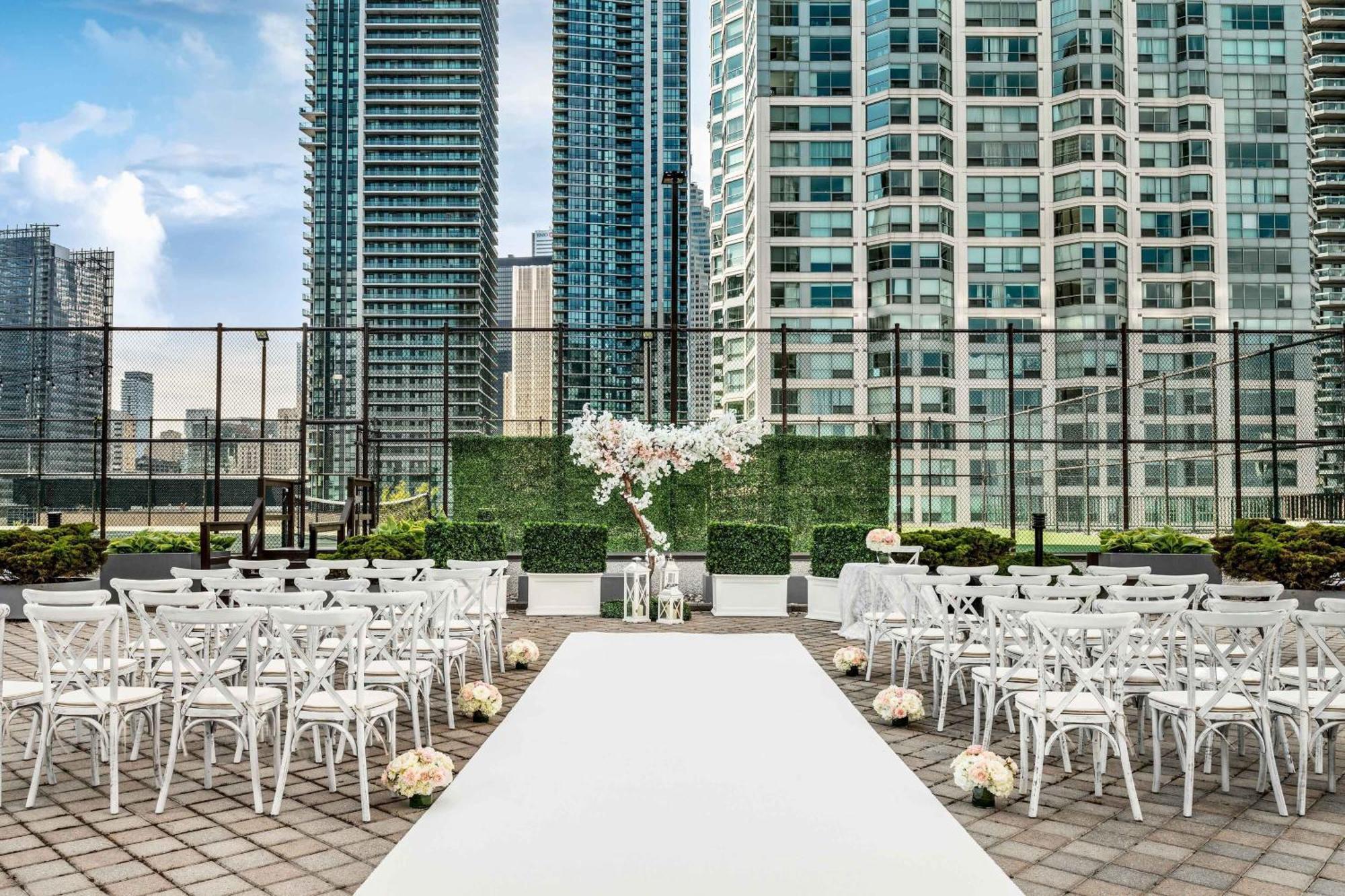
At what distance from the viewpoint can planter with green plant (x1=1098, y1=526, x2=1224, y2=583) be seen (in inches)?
475

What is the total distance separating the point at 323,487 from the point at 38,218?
22.0 meters

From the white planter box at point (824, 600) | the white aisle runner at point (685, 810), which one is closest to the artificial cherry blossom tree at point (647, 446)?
the white planter box at point (824, 600)

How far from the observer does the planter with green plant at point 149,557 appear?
12219 millimetres

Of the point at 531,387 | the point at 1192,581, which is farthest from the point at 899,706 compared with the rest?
the point at 531,387

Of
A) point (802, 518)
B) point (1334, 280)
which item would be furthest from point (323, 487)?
point (1334, 280)

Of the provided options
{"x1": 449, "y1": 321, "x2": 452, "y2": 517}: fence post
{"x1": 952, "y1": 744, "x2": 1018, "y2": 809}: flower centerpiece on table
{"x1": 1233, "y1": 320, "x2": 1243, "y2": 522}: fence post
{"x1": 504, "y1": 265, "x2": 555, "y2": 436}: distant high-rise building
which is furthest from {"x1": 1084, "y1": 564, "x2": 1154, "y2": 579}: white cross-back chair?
{"x1": 504, "y1": 265, "x2": 555, "y2": 436}: distant high-rise building

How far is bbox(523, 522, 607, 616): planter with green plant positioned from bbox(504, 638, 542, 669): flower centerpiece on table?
363cm

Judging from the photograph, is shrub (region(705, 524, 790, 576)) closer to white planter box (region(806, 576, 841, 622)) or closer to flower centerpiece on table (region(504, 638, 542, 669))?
white planter box (region(806, 576, 841, 622))

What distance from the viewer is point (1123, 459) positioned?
14.4 meters

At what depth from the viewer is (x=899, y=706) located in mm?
6121

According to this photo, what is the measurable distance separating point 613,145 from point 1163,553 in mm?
105664

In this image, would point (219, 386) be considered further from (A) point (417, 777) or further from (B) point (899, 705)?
(B) point (899, 705)

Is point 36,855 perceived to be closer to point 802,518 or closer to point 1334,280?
point 802,518

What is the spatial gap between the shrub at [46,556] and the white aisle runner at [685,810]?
25.2 feet
